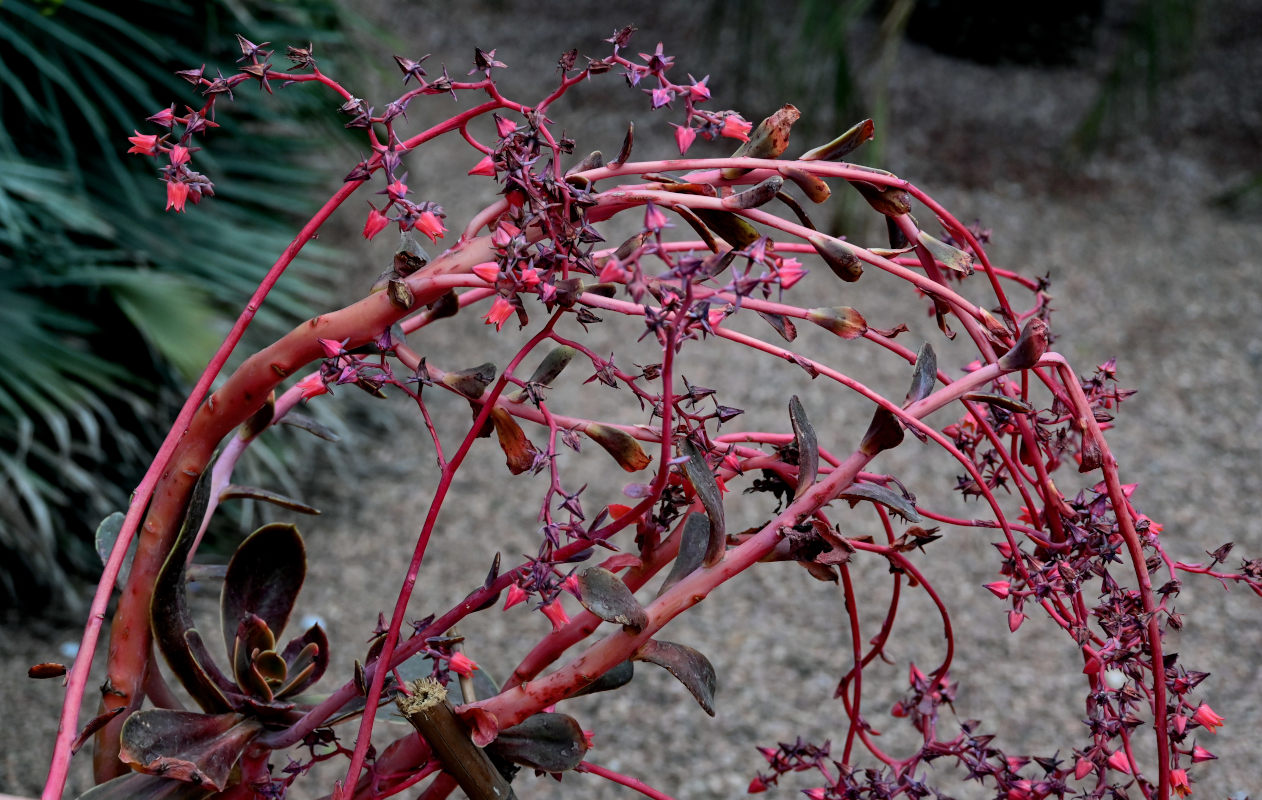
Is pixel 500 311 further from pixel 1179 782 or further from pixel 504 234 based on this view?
pixel 1179 782

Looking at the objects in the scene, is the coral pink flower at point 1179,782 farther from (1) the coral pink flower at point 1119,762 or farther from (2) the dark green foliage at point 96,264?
(2) the dark green foliage at point 96,264

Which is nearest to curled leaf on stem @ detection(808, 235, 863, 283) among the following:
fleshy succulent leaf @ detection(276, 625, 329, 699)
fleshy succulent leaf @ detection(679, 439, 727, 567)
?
fleshy succulent leaf @ detection(679, 439, 727, 567)

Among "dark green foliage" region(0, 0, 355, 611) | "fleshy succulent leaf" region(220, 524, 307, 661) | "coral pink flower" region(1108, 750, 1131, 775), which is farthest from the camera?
"dark green foliage" region(0, 0, 355, 611)

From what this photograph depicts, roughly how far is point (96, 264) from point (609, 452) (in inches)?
58.9

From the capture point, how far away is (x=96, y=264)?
173 centimetres

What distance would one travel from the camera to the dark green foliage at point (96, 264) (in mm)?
1551

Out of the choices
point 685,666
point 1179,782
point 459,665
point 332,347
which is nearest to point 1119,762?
point 1179,782

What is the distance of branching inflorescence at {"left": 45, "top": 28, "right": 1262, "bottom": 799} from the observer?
1.49 ft

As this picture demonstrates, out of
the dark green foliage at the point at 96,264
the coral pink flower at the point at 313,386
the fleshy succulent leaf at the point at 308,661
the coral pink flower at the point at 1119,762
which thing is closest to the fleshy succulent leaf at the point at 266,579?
the fleshy succulent leaf at the point at 308,661

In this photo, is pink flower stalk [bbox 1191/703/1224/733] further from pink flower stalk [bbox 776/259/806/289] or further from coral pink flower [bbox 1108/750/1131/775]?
pink flower stalk [bbox 776/259/806/289]

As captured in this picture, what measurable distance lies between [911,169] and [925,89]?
0.63m

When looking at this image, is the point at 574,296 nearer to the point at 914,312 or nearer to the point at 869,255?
the point at 869,255

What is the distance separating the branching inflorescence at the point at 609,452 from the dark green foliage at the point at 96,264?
99 centimetres

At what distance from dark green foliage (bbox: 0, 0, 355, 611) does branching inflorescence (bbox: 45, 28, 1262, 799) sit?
99cm
